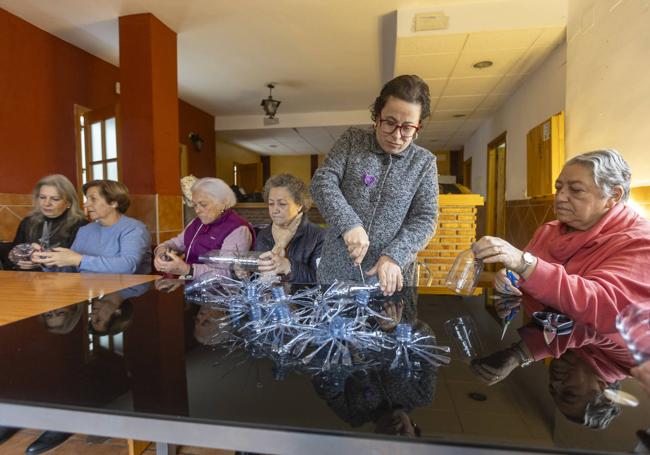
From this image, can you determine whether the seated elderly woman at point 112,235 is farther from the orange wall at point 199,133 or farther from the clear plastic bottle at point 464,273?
the orange wall at point 199,133

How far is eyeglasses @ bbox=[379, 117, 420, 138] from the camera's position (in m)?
1.06

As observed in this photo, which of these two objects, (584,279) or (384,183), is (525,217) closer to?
(384,183)

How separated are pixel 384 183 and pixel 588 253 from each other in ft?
1.95

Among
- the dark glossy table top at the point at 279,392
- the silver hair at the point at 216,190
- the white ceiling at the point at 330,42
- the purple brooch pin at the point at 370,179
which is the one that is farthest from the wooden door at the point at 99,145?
the dark glossy table top at the point at 279,392

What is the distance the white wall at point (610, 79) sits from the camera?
5.63ft

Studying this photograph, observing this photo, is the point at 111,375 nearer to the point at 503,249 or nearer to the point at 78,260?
the point at 503,249

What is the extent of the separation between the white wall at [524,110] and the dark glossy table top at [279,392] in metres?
3.17

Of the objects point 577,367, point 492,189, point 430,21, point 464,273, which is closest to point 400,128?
point 464,273

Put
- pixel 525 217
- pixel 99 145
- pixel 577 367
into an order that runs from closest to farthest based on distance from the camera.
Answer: pixel 577 367, pixel 99 145, pixel 525 217

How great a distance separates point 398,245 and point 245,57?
339 cm

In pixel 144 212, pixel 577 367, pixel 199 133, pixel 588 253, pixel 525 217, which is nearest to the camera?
pixel 577 367

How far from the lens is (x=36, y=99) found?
116 inches

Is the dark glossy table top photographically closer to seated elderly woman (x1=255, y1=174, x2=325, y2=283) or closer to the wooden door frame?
seated elderly woman (x1=255, y1=174, x2=325, y2=283)

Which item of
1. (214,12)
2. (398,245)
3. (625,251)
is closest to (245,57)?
(214,12)
